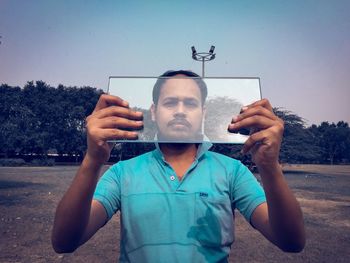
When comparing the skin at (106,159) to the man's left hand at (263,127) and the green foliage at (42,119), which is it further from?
the green foliage at (42,119)

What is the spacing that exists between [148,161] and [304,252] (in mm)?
5415

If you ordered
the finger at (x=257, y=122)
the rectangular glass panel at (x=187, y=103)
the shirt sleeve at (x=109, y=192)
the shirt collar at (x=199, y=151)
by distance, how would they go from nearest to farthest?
the finger at (x=257, y=122) → the rectangular glass panel at (x=187, y=103) → the shirt sleeve at (x=109, y=192) → the shirt collar at (x=199, y=151)

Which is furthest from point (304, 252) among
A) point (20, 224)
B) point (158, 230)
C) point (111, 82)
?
point (20, 224)

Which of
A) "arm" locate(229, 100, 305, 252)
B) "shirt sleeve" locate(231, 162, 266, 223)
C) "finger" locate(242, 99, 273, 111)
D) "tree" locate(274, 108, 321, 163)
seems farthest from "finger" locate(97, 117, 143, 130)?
"tree" locate(274, 108, 321, 163)

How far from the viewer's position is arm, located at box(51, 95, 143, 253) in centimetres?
164

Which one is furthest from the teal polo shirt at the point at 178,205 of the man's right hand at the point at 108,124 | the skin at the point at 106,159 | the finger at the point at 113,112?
the finger at the point at 113,112

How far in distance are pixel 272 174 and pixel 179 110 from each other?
0.68 m

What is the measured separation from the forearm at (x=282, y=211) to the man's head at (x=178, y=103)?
48 cm

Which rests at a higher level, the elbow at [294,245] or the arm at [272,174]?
the arm at [272,174]

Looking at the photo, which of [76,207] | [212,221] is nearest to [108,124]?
[76,207]

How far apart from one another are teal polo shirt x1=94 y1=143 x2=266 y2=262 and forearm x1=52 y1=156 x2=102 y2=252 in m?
0.28

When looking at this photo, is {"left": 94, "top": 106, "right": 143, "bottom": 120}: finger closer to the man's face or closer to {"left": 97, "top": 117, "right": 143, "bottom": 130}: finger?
{"left": 97, "top": 117, "right": 143, "bottom": 130}: finger

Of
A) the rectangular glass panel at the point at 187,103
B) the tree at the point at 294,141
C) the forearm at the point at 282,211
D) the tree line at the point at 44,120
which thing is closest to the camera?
the forearm at the point at 282,211

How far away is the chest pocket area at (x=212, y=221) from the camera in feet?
6.40
